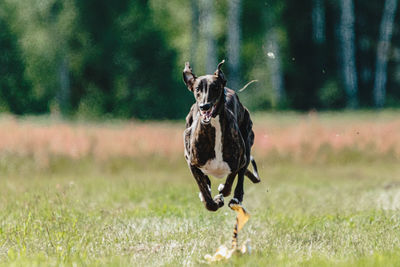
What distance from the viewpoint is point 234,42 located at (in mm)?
26922

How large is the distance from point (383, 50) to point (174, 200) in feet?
83.8

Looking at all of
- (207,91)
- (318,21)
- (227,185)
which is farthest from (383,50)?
(207,91)

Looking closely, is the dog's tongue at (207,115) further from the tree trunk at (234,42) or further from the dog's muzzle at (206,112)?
the tree trunk at (234,42)

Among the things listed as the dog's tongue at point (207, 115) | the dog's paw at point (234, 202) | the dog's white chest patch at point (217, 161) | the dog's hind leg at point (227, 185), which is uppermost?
the dog's tongue at point (207, 115)

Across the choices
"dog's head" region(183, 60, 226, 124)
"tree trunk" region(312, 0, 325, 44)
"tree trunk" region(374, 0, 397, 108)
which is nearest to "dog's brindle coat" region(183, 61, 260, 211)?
"dog's head" region(183, 60, 226, 124)

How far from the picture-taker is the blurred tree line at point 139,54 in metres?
26.1

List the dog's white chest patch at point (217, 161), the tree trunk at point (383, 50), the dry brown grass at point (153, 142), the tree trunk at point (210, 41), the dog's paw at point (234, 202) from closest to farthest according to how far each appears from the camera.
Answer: the dog's white chest patch at point (217, 161)
the dog's paw at point (234, 202)
the dry brown grass at point (153, 142)
the tree trunk at point (210, 41)
the tree trunk at point (383, 50)

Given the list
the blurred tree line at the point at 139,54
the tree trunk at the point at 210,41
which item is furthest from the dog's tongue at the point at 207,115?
the tree trunk at the point at 210,41

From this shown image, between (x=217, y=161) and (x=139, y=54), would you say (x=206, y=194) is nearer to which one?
(x=217, y=161)

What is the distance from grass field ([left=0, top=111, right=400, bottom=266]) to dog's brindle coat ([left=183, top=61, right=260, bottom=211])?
2.49 ft

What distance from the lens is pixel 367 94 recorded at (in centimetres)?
3572

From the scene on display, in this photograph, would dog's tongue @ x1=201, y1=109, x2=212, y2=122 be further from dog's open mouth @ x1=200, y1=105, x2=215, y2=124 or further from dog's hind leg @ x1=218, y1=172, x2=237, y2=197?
dog's hind leg @ x1=218, y1=172, x2=237, y2=197

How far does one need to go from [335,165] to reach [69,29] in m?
14.2

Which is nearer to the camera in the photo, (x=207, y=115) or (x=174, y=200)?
(x=207, y=115)
